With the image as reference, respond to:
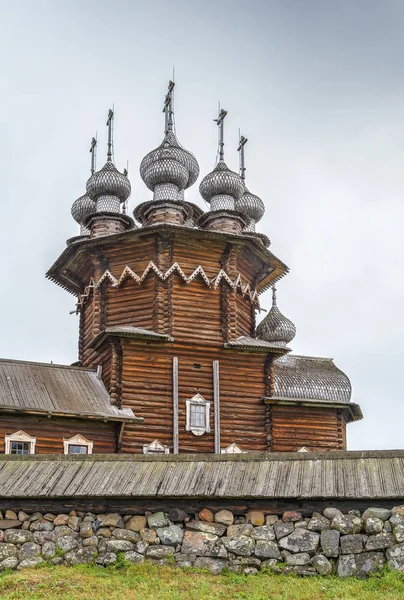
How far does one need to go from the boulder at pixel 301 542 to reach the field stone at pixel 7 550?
3.36 metres

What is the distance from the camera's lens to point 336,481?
1079 centimetres

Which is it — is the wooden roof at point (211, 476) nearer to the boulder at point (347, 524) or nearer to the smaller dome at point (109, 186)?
the boulder at point (347, 524)

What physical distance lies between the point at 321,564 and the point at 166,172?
16760mm

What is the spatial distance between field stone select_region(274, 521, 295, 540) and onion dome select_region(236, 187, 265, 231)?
18.8 m

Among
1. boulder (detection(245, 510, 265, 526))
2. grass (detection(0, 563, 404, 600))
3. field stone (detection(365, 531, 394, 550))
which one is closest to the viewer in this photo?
grass (detection(0, 563, 404, 600))

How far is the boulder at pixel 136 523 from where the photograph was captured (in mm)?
10922

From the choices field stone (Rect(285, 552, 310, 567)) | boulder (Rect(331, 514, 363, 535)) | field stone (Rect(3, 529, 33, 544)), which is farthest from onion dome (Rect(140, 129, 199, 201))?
field stone (Rect(285, 552, 310, 567))

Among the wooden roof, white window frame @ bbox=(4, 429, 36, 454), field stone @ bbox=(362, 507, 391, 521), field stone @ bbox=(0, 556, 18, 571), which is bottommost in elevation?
field stone @ bbox=(0, 556, 18, 571)

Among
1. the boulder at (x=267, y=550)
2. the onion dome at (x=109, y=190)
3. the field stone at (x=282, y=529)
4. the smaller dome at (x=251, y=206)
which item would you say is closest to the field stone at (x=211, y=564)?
the boulder at (x=267, y=550)

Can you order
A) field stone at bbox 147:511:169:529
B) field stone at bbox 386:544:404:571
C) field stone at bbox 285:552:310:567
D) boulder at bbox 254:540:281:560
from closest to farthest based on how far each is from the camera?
field stone at bbox 386:544:404:571
field stone at bbox 285:552:310:567
boulder at bbox 254:540:281:560
field stone at bbox 147:511:169:529

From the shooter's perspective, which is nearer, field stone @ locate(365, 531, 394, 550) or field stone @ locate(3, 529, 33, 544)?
field stone @ locate(365, 531, 394, 550)

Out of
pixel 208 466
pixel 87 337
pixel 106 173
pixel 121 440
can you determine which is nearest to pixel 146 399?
pixel 121 440

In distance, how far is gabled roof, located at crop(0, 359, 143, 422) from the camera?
20.5 meters

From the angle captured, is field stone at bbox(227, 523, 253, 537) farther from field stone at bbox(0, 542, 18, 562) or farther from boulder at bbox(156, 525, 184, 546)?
field stone at bbox(0, 542, 18, 562)
